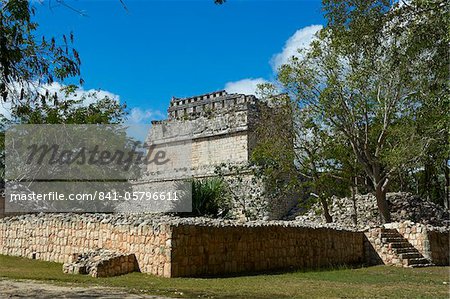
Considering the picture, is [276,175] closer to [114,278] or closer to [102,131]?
[102,131]

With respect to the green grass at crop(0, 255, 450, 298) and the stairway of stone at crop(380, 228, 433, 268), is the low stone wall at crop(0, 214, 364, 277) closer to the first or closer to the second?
the green grass at crop(0, 255, 450, 298)

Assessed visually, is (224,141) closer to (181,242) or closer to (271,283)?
(181,242)

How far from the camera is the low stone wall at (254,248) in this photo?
10984 mm

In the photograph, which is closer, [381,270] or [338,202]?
[381,270]

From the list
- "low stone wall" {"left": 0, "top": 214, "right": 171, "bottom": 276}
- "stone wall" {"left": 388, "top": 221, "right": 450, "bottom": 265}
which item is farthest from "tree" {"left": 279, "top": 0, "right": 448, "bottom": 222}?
"low stone wall" {"left": 0, "top": 214, "right": 171, "bottom": 276}

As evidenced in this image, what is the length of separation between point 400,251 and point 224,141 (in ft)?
38.0

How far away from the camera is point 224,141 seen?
1017 inches

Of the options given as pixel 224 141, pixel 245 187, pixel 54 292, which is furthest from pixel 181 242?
pixel 224 141

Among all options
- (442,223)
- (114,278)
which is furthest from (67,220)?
(442,223)

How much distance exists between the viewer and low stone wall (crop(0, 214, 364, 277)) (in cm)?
1095

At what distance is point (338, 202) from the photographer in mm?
23969

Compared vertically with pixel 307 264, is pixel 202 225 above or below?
above

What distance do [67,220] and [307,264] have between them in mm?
6693

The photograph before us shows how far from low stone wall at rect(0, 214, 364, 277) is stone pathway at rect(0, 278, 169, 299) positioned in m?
2.72
